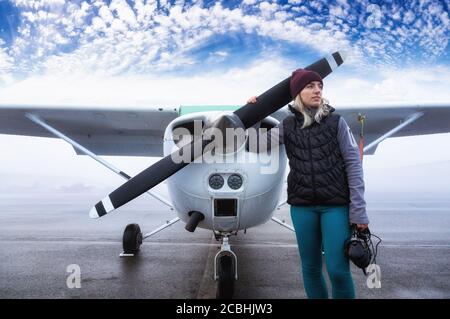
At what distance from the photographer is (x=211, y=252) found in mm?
5711

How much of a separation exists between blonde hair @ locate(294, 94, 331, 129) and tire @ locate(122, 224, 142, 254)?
3870mm

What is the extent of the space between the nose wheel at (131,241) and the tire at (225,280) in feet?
8.30

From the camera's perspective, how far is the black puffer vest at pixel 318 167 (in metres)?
2.29

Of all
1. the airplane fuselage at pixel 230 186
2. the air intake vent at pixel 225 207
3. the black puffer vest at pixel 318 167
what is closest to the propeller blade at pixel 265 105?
the airplane fuselage at pixel 230 186

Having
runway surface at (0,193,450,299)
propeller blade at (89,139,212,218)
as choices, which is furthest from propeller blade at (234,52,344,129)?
runway surface at (0,193,450,299)

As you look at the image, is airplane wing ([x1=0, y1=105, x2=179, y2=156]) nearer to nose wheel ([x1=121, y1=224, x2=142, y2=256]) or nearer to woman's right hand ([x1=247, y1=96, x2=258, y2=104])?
nose wheel ([x1=121, y1=224, x2=142, y2=256])

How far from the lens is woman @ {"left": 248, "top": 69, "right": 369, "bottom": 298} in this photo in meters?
2.23

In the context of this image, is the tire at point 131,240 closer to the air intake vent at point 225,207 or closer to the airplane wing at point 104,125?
the airplane wing at point 104,125

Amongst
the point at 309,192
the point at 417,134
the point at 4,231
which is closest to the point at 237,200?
the point at 309,192

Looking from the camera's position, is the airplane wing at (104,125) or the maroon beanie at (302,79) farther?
the airplane wing at (104,125)

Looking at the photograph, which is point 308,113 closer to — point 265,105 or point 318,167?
point 318,167

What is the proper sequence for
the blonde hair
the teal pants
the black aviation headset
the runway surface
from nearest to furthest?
the black aviation headset
the teal pants
the blonde hair
the runway surface

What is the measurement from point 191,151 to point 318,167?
1.02 meters
